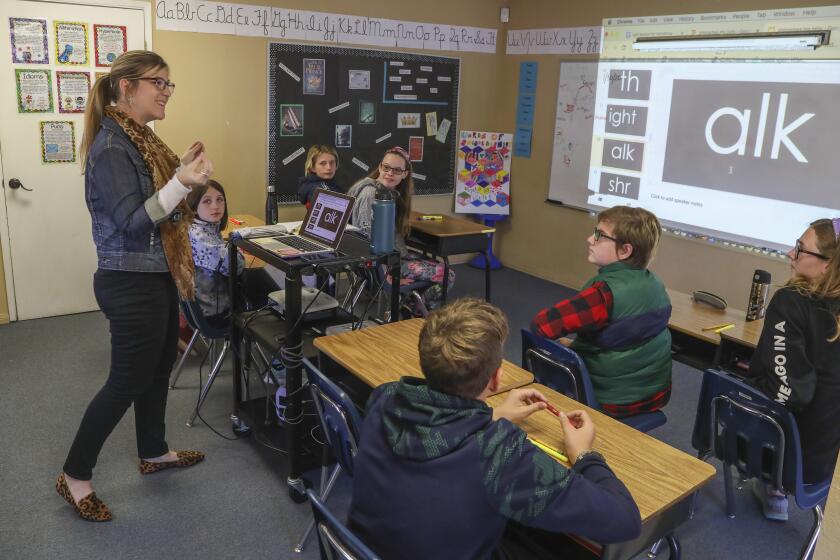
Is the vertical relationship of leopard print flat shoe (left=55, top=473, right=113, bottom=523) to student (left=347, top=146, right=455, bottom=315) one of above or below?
below

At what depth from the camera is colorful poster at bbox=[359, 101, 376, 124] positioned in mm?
5512

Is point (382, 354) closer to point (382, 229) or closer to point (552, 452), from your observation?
point (382, 229)

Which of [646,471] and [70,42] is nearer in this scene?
[646,471]

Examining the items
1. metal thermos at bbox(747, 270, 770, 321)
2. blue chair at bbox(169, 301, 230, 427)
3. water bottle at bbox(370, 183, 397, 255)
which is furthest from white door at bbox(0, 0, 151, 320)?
metal thermos at bbox(747, 270, 770, 321)

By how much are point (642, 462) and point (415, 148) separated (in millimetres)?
4625

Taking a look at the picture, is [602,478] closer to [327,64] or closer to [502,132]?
[327,64]

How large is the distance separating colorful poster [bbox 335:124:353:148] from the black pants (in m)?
3.13

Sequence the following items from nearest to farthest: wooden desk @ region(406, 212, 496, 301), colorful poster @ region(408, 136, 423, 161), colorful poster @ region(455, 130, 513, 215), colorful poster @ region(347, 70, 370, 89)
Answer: wooden desk @ region(406, 212, 496, 301), colorful poster @ region(347, 70, 370, 89), colorful poster @ region(408, 136, 423, 161), colorful poster @ region(455, 130, 513, 215)

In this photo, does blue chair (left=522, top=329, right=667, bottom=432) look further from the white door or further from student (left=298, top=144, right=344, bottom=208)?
the white door

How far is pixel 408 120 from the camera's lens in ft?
19.2

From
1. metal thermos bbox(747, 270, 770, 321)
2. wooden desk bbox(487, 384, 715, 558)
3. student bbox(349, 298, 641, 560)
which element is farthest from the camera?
metal thermos bbox(747, 270, 770, 321)

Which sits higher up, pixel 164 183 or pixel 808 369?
pixel 164 183

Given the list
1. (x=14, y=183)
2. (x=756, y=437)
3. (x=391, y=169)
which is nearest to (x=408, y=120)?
(x=391, y=169)

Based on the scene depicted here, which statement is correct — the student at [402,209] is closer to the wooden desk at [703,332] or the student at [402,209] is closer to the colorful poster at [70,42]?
the wooden desk at [703,332]
